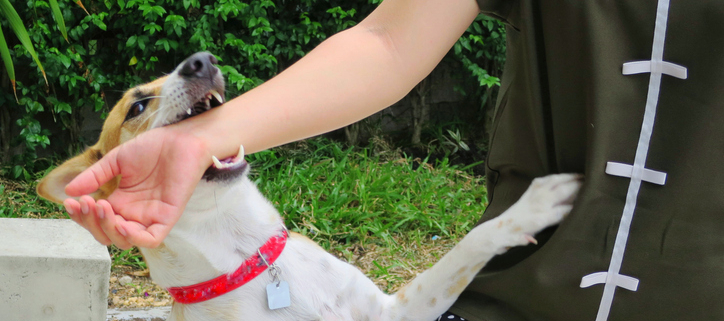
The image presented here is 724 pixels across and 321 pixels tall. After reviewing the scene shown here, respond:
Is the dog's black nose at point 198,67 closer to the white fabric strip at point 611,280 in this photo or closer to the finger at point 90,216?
the finger at point 90,216

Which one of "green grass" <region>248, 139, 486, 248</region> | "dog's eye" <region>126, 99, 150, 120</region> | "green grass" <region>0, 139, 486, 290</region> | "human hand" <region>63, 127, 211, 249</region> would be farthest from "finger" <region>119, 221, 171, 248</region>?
"green grass" <region>248, 139, 486, 248</region>

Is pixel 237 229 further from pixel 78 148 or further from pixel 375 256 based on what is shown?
pixel 78 148

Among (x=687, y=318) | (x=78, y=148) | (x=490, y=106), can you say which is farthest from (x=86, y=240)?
(x=490, y=106)

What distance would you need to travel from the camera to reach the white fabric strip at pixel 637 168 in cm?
102

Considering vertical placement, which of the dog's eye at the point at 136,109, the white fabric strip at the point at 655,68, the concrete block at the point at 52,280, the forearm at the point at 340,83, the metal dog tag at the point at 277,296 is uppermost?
the white fabric strip at the point at 655,68

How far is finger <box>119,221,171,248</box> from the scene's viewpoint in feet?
3.01

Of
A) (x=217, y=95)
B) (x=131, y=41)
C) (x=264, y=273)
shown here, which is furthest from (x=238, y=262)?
(x=131, y=41)

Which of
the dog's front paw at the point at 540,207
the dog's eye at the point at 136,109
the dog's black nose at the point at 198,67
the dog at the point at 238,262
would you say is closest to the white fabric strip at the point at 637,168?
the dog's front paw at the point at 540,207

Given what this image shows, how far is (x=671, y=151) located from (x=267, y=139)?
27.0 inches

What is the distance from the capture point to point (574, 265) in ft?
3.61

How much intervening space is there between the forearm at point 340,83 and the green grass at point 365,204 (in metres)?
2.41

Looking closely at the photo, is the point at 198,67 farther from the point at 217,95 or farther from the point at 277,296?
the point at 277,296

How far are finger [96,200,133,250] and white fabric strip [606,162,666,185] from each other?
0.82 m

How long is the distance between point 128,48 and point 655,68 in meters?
4.32
